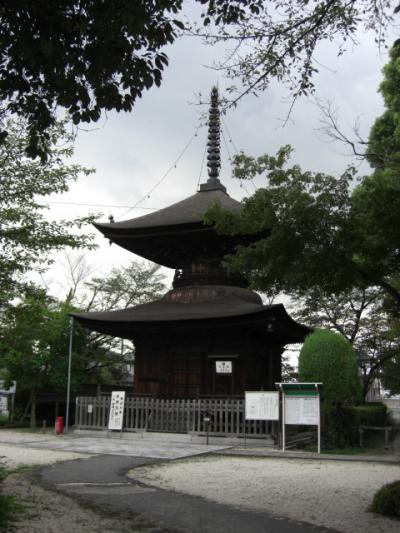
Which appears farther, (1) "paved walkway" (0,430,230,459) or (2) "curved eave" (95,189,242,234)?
(2) "curved eave" (95,189,242,234)

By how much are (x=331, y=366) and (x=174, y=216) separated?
800 cm

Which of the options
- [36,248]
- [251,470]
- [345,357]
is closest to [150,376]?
[345,357]

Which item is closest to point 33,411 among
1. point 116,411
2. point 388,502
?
point 116,411

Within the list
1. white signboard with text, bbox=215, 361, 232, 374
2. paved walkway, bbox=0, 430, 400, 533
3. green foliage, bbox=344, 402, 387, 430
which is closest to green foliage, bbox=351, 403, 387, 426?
green foliage, bbox=344, 402, 387, 430

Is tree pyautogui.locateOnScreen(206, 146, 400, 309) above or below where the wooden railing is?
above

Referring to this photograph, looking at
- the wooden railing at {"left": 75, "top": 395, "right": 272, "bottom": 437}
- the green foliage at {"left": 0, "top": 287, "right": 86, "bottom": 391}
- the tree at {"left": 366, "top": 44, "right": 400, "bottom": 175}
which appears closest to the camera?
the tree at {"left": 366, "top": 44, "right": 400, "bottom": 175}

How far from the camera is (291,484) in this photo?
32.8ft

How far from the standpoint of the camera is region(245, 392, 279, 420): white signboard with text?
54.1 ft

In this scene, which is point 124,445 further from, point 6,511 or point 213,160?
point 213,160

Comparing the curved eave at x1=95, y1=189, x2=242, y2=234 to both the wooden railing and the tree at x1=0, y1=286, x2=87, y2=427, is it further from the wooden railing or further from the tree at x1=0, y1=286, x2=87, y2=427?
the wooden railing

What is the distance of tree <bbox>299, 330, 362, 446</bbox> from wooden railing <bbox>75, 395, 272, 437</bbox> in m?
2.13

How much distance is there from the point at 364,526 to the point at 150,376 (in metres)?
15.2

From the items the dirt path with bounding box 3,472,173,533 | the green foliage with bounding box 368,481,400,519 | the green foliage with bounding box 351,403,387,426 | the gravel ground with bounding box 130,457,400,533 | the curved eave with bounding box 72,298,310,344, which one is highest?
Answer: the curved eave with bounding box 72,298,310,344

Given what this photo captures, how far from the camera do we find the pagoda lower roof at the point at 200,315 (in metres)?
18.4
